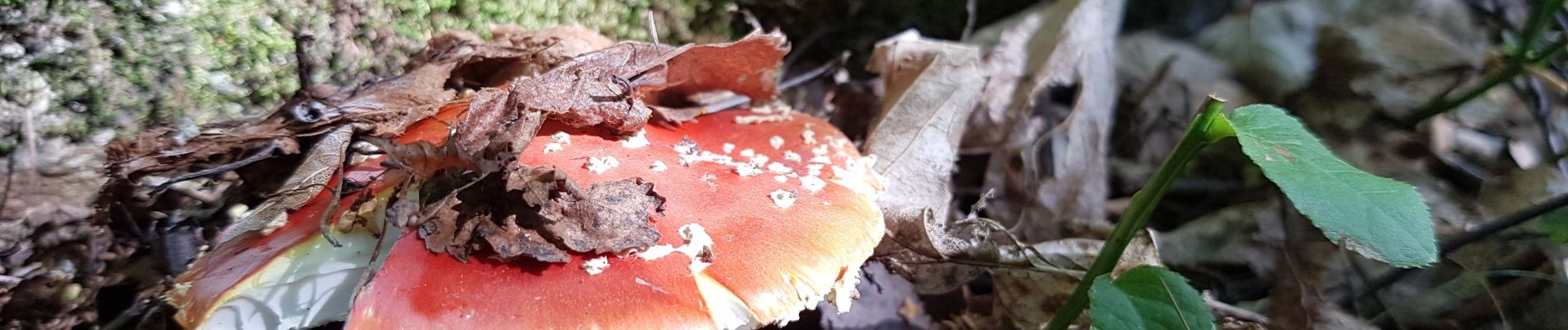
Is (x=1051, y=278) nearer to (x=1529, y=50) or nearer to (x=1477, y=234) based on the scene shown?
(x=1477, y=234)

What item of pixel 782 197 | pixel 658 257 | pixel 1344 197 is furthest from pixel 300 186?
pixel 1344 197

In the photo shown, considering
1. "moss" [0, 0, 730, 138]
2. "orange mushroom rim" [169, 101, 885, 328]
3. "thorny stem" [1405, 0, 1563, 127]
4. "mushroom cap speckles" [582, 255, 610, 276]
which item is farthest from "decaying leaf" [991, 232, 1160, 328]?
"moss" [0, 0, 730, 138]

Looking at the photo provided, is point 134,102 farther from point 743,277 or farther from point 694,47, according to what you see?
point 743,277

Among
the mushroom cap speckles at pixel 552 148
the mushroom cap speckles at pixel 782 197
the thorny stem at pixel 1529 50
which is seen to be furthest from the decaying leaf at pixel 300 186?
the thorny stem at pixel 1529 50

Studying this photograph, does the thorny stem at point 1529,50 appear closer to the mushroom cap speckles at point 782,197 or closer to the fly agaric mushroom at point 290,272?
the mushroom cap speckles at point 782,197

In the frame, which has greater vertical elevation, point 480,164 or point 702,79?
point 480,164

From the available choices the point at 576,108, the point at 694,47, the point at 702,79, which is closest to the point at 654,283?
the point at 576,108
